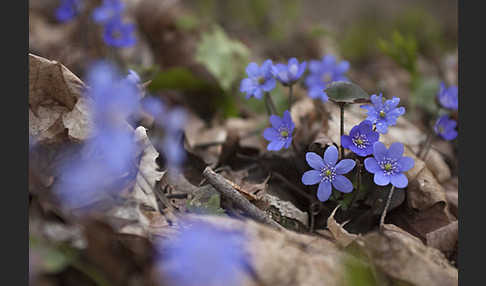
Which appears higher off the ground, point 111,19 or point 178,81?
point 111,19

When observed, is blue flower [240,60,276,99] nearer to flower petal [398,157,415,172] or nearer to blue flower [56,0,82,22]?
flower petal [398,157,415,172]

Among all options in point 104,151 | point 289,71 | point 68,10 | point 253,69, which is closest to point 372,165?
point 289,71

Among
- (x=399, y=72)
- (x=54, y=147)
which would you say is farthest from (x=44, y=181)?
(x=399, y=72)

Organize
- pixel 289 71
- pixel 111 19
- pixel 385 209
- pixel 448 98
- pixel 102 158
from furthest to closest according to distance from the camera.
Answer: pixel 111 19
pixel 448 98
pixel 289 71
pixel 385 209
pixel 102 158

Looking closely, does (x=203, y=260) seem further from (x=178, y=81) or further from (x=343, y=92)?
(x=178, y=81)

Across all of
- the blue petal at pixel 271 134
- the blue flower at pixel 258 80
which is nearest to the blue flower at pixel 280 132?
the blue petal at pixel 271 134

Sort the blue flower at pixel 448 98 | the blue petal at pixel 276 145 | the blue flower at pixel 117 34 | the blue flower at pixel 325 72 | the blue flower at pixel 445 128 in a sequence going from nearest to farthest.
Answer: the blue petal at pixel 276 145 → the blue flower at pixel 445 128 → the blue flower at pixel 448 98 → the blue flower at pixel 325 72 → the blue flower at pixel 117 34

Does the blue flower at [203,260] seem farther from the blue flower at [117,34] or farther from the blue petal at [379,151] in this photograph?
the blue flower at [117,34]

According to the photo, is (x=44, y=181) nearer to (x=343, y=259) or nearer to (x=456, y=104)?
(x=343, y=259)
